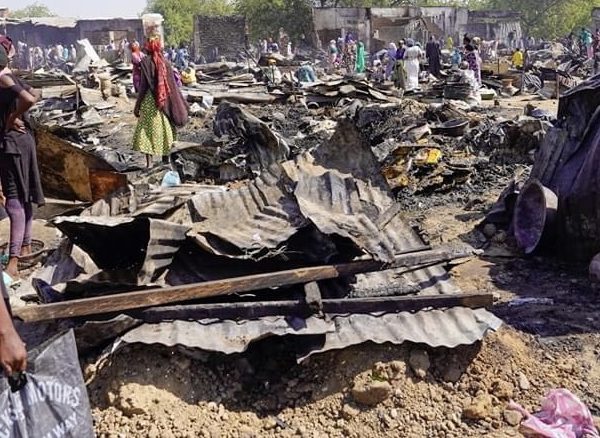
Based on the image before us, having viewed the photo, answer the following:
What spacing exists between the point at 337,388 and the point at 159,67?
493cm

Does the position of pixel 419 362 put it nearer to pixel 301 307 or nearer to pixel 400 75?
pixel 301 307

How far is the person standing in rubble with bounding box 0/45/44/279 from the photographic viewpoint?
4484mm

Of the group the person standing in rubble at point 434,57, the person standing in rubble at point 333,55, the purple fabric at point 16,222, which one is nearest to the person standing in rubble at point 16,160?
the purple fabric at point 16,222

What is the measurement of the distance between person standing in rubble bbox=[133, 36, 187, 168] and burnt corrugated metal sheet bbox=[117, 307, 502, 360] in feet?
14.4

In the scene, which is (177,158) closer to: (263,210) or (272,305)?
(263,210)

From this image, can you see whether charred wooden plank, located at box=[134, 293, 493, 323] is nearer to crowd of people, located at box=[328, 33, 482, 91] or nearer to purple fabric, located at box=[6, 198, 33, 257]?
purple fabric, located at box=[6, 198, 33, 257]

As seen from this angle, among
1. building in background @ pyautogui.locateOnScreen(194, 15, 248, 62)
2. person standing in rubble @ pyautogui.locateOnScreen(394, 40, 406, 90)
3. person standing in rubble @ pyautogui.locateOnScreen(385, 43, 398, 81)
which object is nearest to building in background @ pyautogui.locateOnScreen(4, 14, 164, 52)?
building in background @ pyautogui.locateOnScreen(194, 15, 248, 62)

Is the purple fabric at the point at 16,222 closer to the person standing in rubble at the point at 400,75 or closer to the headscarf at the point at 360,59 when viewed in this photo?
the person standing in rubble at the point at 400,75

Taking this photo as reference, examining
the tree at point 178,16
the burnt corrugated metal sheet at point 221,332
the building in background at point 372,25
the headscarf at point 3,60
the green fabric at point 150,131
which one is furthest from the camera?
the tree at point 178,16

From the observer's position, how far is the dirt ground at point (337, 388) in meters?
3.03

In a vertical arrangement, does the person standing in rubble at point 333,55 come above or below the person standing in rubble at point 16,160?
below

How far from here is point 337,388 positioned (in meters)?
3.18

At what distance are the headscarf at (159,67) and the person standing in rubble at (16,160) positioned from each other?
7.96ft

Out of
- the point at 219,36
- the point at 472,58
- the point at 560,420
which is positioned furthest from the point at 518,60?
the point at 560,420
